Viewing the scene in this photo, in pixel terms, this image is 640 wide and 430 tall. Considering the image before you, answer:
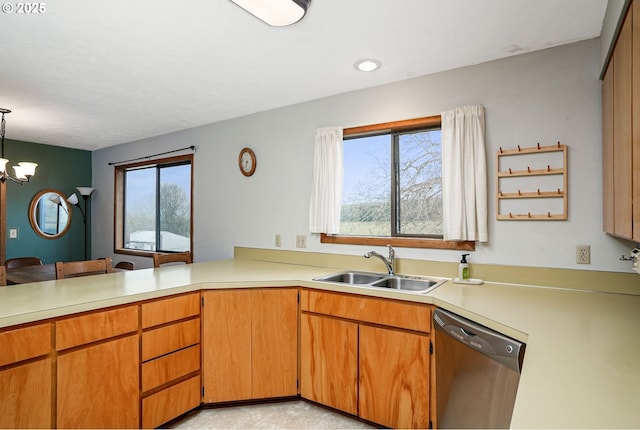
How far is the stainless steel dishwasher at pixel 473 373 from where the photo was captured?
4.99 feet

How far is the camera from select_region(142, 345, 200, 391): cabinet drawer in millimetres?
2076

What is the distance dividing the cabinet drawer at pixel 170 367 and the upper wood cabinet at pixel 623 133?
7.75ft

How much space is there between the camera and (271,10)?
66.3 inches

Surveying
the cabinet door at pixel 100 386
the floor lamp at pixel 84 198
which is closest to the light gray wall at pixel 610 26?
the cabinet door at pixel 100 386

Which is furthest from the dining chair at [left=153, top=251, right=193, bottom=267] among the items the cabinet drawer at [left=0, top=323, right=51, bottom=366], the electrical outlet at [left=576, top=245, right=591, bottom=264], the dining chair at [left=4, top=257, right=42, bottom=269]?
the electrical outlet at [left=576, top=245, right=591, bottom=264]

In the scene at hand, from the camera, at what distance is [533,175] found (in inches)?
85.5

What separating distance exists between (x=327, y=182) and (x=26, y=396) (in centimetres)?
220

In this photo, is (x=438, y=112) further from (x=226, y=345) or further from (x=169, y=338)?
(x=169, y=338)

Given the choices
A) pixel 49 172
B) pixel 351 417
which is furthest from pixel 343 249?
pixel 49 172

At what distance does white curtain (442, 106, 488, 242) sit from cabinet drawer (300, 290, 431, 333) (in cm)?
65

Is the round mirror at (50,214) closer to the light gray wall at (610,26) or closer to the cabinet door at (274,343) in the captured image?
the cabinet door at (274,343)

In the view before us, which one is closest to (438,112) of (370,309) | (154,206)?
(370,309)

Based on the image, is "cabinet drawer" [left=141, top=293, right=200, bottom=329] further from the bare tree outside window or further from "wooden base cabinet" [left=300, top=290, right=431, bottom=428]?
the bare tree outside window

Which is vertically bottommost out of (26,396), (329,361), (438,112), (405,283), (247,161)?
(329,361)
